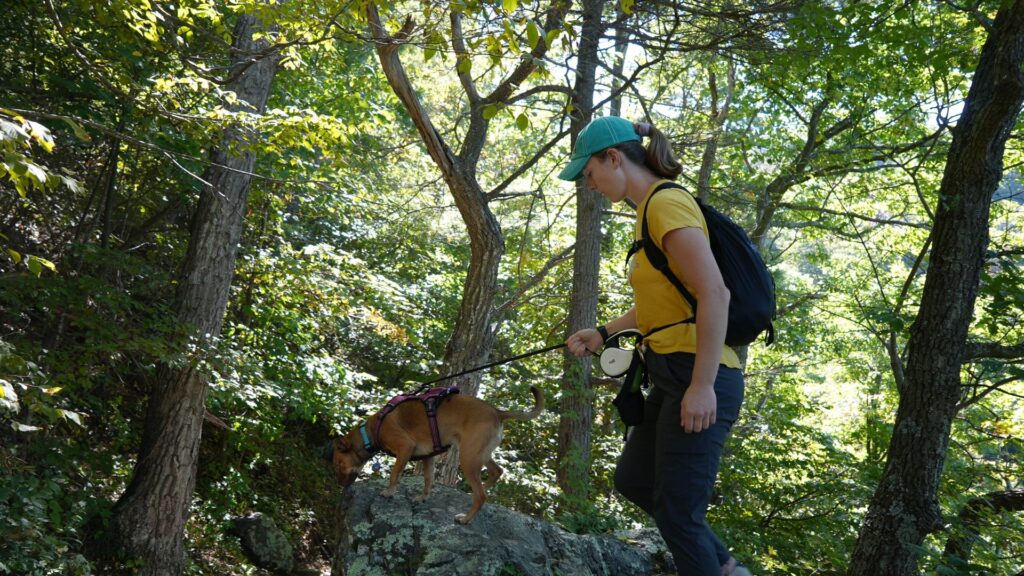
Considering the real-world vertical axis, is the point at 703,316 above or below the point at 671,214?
below

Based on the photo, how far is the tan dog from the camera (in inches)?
168

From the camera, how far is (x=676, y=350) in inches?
112

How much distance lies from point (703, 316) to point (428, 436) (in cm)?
228

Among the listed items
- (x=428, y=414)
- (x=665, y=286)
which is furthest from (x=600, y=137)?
(x=428, y=414)

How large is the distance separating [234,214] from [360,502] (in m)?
5.14

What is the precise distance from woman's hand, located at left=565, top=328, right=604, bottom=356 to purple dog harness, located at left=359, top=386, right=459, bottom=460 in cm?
96

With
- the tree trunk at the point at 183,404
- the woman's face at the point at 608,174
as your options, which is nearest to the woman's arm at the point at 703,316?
the woman's face at the point at 608,174

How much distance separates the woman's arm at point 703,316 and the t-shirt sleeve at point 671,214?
0.10 ft

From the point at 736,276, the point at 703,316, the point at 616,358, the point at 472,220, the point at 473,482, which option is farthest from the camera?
the point at 472,220

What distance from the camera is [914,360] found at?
16.6 ft

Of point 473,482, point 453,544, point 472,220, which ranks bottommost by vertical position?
point 453,544

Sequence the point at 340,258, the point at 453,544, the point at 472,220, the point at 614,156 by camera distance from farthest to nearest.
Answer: the point at 340,258 < the point at 472,220 < the point at 453,544 < the point at 614,156

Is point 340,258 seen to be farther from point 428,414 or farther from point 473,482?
point 473,482

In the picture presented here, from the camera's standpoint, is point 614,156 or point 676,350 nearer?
point 676,350
